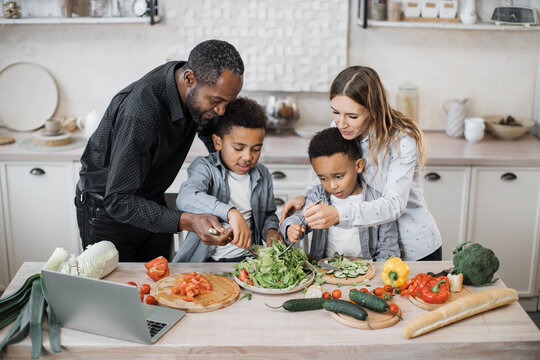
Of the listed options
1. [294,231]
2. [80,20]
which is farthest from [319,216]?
[80,20]

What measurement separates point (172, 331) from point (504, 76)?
313 centimetres

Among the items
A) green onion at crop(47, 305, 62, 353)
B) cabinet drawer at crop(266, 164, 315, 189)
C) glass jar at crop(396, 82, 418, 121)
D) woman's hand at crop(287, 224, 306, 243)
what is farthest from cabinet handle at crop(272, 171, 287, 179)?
green onion at crop(47, 305, 62, 353)

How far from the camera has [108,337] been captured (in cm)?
162

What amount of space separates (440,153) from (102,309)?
237 centimetres

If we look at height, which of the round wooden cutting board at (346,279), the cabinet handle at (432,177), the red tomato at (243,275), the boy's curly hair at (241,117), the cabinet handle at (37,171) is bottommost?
the cabinet handle at (432,177)

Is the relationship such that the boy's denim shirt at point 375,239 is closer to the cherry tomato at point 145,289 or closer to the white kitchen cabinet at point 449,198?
the cherry tomato at point 145,289

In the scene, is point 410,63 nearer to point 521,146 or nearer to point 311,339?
point 521,146

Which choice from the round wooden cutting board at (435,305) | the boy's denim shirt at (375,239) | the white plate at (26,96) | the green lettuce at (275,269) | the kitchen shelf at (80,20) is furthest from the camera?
the white plate at (26,96)

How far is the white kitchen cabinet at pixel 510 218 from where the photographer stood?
3383mm

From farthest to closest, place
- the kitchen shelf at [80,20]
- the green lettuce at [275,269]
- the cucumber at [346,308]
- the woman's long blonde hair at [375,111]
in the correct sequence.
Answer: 1. the kitchen shelf at [80,20]
2. the woman's long blonde hair at [375,111]
3. the green lettuce at [275,269]
4. the cucumber at [346,308]

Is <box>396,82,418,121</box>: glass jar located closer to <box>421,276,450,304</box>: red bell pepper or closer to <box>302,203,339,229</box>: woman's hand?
<box>302,203,339,229</box>: woman's hand

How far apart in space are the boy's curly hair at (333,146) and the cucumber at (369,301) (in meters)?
0.59

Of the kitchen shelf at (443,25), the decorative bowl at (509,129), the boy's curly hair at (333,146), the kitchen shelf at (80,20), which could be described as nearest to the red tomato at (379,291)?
the boy's curly hair at (333,146)

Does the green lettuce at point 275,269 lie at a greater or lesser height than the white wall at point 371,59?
lesser
